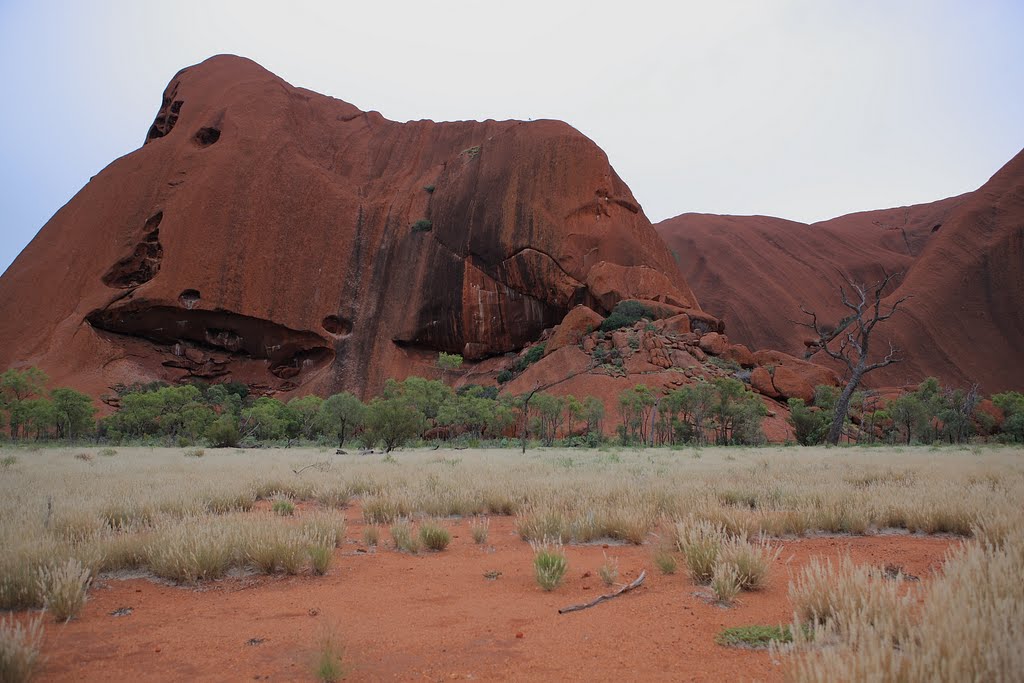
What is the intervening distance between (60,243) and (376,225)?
3156 cm

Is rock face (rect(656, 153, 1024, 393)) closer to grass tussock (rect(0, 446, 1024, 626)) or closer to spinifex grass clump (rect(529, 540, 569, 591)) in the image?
grass tussock (rect(0, 446, 1024, 626))

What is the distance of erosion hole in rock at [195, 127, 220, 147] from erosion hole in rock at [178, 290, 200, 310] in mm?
20013

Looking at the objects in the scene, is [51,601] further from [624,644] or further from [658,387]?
[658,387]

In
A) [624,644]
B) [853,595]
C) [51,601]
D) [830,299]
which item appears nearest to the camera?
[853,595]

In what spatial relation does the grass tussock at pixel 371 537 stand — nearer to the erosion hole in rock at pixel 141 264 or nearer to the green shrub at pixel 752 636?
the green shrub at pixel 752 636

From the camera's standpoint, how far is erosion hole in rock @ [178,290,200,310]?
171 feet

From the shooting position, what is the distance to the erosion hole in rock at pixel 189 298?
52125 mm

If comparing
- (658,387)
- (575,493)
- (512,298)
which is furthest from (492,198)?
(575,493)

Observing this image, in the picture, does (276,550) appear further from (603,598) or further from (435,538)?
(603,598)

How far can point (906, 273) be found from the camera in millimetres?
76375

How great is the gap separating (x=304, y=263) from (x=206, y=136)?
806 inches

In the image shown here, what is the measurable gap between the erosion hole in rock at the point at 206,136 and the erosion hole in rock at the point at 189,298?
65.7 feet

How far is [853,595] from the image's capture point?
295cm

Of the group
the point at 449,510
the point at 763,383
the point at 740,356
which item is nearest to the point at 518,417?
the point at 763,383
